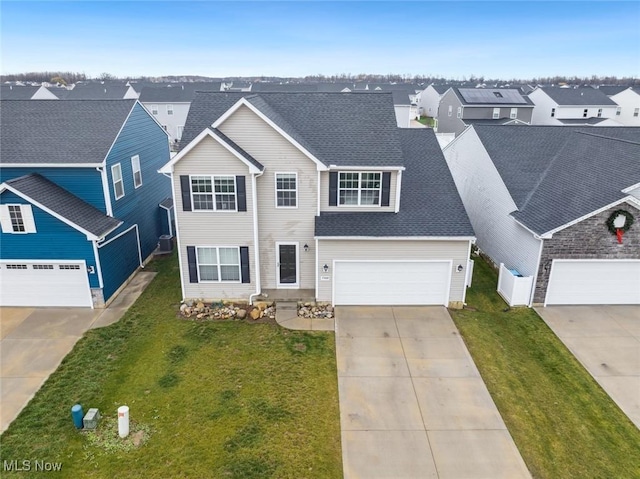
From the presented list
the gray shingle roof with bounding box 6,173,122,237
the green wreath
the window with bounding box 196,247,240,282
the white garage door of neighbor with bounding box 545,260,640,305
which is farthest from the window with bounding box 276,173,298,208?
the green wreath

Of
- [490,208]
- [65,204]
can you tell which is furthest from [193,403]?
[490,208]

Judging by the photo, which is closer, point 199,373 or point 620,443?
point 620,443

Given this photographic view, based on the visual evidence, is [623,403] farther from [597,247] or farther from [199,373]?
[199,373]

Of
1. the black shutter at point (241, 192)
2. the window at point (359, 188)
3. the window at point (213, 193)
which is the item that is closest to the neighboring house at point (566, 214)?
the window at point (359, 188)

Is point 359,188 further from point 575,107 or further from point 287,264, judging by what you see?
point 575,107

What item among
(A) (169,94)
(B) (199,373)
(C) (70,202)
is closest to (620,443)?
(B) (199,373)

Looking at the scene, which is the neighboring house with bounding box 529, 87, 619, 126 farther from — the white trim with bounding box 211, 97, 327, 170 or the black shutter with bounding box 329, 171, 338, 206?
the white trim with bounding box 211, 97, 327, 170

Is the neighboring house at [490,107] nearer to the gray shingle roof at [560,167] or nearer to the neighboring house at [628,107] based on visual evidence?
the neighboring house at [628,107]
